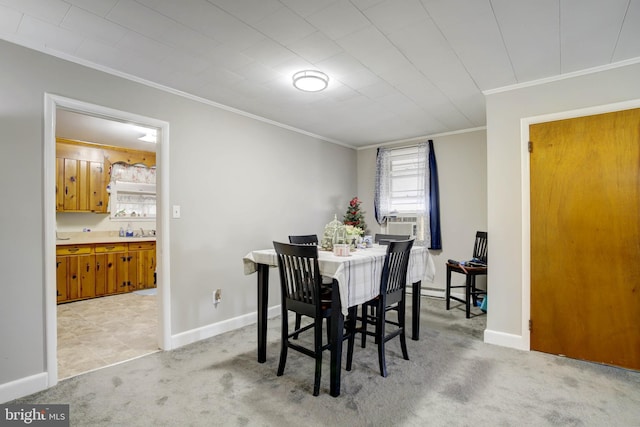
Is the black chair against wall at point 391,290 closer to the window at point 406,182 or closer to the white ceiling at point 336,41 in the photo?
the white ceiling at point 336,41

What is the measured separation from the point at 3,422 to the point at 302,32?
2.92 meters

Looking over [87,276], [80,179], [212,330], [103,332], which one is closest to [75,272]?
[87,276]

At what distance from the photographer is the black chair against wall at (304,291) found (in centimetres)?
212

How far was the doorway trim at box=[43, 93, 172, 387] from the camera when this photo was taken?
2.24 metres

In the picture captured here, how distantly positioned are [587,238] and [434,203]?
2.17 meters

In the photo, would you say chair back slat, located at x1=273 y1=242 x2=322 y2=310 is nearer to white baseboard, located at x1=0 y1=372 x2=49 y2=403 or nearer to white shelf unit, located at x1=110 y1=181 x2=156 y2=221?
white baseboard, located at x1=0 y1=372 x2=49 y2=403

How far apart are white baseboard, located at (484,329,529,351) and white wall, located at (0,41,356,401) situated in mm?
2359

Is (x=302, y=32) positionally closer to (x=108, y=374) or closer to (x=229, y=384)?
(x=229, y=384)

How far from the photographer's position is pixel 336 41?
215 cm

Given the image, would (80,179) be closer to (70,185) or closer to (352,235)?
(70,185)

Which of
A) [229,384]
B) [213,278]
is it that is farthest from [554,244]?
[213,278]

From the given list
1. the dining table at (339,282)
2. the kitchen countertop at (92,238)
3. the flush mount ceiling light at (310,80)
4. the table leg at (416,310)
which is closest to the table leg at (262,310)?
the dining table at (339,282)

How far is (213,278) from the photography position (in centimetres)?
330

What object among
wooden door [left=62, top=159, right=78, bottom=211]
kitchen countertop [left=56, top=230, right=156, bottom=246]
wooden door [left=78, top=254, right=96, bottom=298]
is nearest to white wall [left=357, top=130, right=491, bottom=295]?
kitchen countertop [left=56, top=230, right=156, bottom=246]
